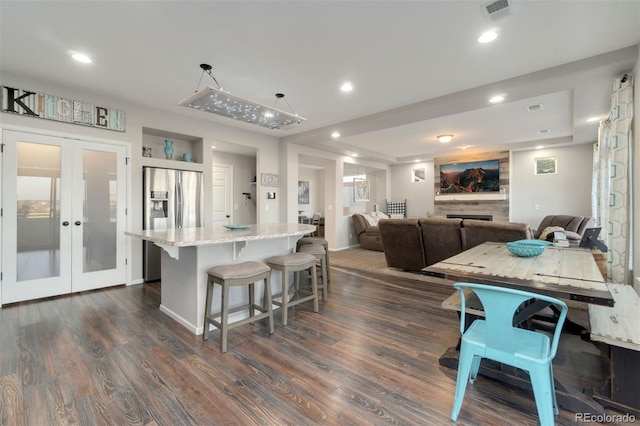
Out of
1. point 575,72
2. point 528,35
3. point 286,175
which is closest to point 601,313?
point 528,35

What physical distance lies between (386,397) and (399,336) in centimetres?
86

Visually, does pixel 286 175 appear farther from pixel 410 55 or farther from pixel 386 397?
pixel 386 397

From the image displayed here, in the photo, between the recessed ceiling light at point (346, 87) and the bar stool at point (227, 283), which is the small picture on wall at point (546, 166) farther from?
the bar stool at point (227, 283)

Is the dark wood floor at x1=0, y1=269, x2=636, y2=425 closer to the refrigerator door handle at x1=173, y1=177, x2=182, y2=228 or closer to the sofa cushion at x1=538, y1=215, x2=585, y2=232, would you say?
the refrigerator door handle at x1=173, y1=177, x2=182, y2=228

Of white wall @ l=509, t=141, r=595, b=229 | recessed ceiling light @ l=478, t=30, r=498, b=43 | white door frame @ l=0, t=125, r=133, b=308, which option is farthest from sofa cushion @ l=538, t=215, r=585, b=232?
A: white door frame @ l=0, t=125, r=133, b=308

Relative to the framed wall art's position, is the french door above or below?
below

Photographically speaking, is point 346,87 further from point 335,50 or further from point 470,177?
point 470,177

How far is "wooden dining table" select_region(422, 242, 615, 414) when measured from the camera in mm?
1510

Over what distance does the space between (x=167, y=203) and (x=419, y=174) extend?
718 cm

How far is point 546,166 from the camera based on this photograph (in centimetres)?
696

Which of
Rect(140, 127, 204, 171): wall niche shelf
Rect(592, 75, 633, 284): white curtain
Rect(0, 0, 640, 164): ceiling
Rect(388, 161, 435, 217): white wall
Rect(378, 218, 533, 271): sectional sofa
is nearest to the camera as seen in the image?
Rect(0, 0, 640, 164): ceiling

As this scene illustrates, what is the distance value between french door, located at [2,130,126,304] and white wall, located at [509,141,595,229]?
8548 mm

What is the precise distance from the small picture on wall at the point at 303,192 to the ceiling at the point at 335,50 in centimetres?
552

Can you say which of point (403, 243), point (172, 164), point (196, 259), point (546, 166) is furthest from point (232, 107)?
point (546, 166)
